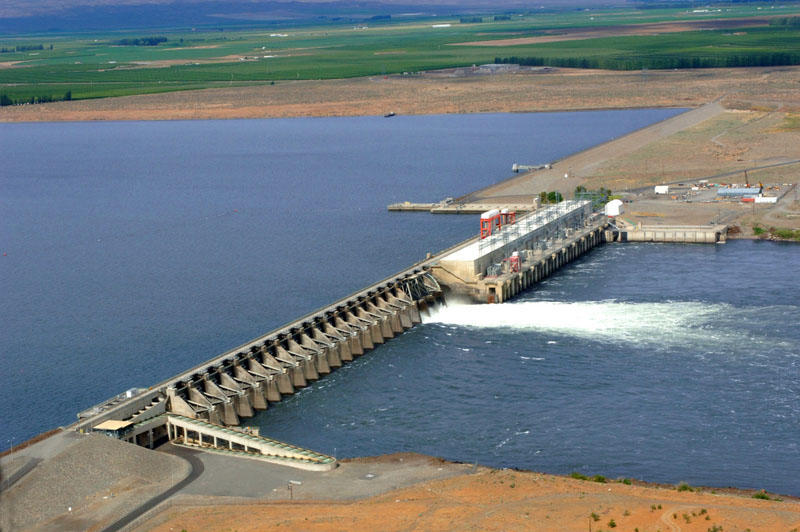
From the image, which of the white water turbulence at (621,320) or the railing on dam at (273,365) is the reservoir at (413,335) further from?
the railing on dam at (273,365)

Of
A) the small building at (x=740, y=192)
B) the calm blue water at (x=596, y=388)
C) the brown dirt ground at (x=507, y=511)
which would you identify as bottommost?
the calm blue water at (x=596, y=388)

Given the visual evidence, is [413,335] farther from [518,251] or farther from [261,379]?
[518,251]

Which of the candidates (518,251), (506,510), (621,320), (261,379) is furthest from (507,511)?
(518,251)

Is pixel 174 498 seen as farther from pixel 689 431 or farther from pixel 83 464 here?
pixel 689 431

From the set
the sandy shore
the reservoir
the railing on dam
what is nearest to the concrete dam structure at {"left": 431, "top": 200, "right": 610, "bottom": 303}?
the reservoir

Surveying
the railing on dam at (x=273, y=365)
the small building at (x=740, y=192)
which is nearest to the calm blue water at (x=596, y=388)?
the railing on dam at (x=273, y=365)

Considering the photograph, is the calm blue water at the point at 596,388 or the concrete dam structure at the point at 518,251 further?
the concrete dam structure at the point at 518,251
